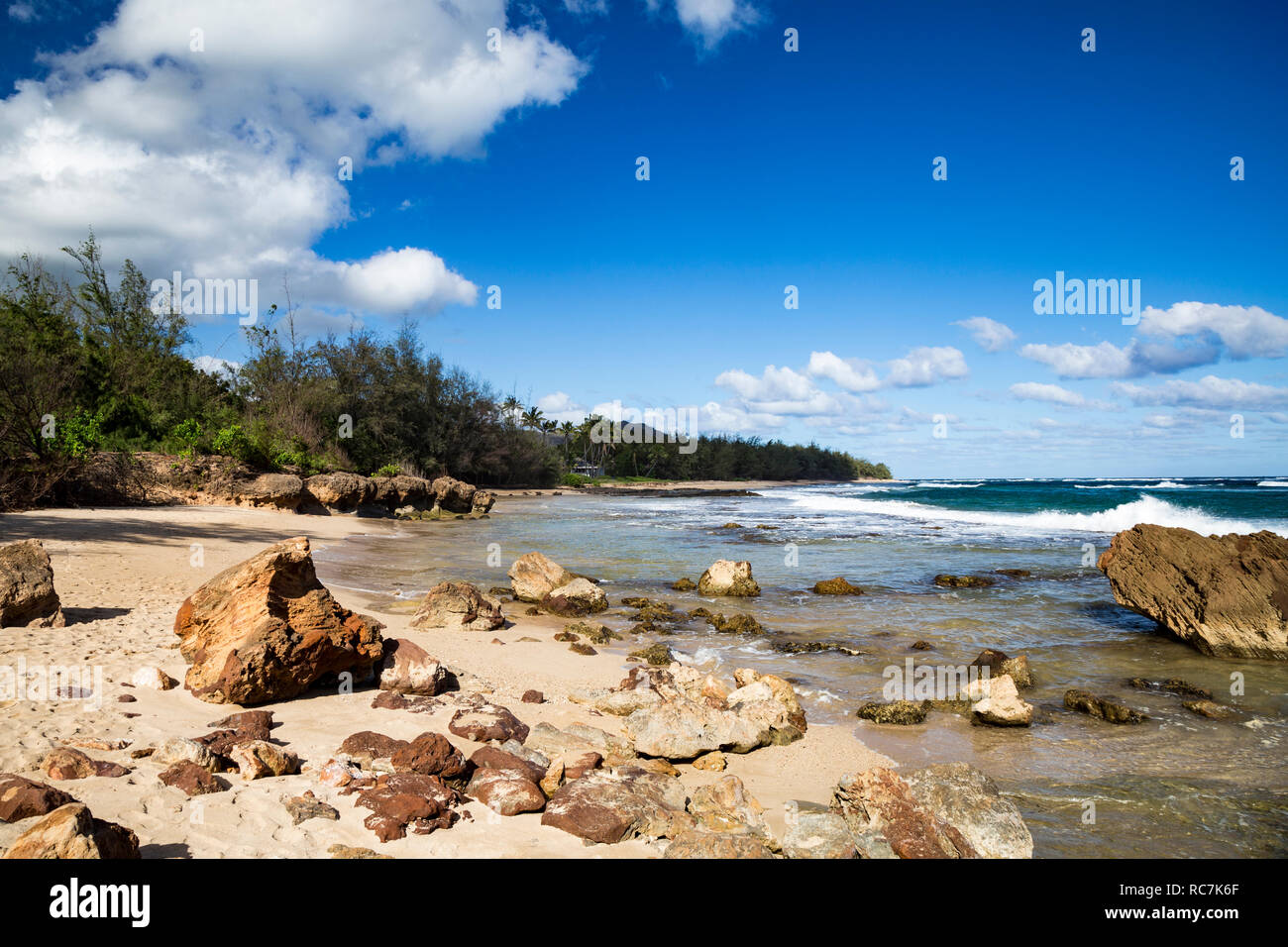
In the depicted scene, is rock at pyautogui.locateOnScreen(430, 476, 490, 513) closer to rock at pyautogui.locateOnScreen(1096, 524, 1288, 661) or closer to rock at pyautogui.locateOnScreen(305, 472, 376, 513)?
rock at pyautogui.locateOnScreen(305, 472, 376, 513)

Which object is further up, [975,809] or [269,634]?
[269,634]

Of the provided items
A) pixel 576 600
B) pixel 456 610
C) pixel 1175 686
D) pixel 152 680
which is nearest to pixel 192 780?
pixel 152 680

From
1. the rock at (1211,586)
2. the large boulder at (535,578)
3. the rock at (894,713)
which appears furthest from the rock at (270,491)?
the rock at (1211,586)

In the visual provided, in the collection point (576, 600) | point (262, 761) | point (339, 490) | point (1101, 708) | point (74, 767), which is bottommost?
point (1101, 708)

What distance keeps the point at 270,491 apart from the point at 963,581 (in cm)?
2019

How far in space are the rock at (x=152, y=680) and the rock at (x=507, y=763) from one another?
8.91ft

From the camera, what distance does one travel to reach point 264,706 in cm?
530

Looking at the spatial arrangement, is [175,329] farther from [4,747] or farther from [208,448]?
[4,747]

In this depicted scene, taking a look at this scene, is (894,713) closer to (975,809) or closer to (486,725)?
(975,809)

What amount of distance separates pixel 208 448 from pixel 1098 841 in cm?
2487

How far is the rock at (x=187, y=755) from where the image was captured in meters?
3.81

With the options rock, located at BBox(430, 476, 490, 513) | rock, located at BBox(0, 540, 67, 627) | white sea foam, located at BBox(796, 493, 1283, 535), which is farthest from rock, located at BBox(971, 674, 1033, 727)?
rock, located at BBox(430, 476, 490, 513)

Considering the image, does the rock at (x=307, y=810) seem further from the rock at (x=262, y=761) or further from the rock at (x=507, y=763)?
the rock at (x=507, y=763)
